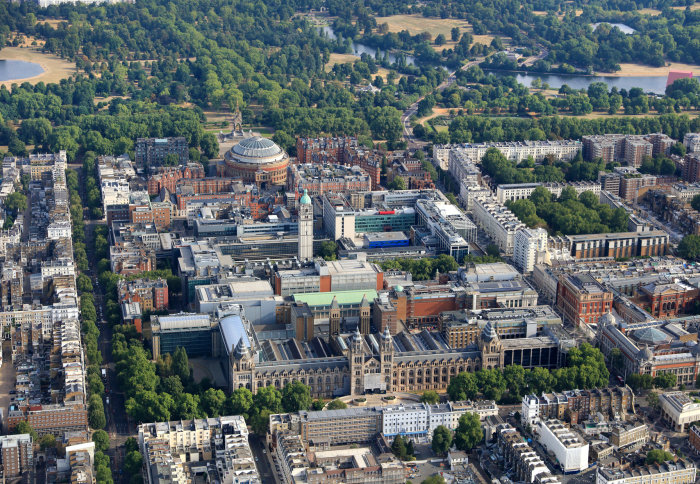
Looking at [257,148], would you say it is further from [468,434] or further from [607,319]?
[468,434]

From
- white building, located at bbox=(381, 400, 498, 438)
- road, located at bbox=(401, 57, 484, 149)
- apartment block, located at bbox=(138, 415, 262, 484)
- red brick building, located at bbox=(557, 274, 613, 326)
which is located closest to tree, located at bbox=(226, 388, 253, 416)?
apartment block, located at bbox=(138, 415, 262, 484)

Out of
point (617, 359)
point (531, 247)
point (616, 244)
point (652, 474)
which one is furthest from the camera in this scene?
point (616, 244)

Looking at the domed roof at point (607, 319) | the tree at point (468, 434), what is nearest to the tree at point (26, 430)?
the tree at point (468, 434)

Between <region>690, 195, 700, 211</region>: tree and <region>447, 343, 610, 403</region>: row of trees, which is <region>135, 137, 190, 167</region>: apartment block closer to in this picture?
<region>690, 195, 700, 211</region>: tree

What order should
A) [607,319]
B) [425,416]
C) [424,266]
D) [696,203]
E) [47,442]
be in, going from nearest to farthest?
[47,442] → [425,416] → [607,319] → [424,266] → [696,203]

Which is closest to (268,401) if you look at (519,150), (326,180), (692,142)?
(326,180)
